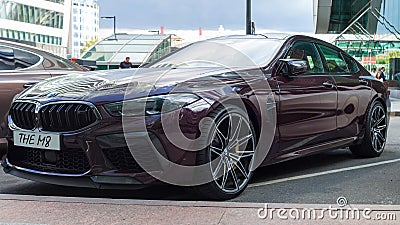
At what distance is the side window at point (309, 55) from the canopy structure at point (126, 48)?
2518cm

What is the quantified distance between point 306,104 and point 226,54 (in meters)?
0.87

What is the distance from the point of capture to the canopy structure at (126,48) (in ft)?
106

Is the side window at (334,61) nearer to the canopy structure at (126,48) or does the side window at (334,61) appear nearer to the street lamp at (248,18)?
the street lamp at (248,18)

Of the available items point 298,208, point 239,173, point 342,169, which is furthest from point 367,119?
point 298,208

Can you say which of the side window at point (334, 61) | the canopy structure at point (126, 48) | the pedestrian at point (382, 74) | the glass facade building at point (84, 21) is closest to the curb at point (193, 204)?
the side window at point (334, 61)

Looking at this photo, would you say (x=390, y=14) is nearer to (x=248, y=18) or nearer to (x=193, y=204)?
(x=248, y=18)

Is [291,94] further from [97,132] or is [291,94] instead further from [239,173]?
[97,132]

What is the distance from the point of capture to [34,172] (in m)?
4.12

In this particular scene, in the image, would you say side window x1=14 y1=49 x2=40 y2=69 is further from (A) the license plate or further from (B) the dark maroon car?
(A) the license plate

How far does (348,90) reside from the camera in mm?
5711

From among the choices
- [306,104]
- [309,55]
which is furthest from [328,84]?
[306,104]

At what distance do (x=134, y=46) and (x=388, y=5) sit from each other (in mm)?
16157

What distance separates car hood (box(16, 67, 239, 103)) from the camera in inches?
154

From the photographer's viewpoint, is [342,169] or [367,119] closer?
[342,169]
